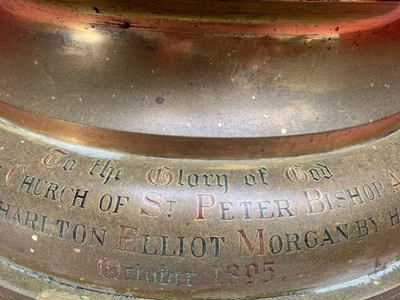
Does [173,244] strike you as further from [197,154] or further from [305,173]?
[305,173]

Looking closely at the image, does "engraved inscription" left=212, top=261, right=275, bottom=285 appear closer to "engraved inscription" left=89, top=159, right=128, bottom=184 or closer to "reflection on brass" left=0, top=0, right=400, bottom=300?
"reflection on brass" left=0, top=0, right=400, bottom=300

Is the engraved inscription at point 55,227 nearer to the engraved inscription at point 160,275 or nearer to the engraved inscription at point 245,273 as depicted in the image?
the engraved inscription at point 160,275

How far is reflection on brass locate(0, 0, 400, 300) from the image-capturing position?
1018 millimetres

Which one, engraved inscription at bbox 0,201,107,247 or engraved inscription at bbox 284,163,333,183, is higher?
engraved inscription at bbox 284,163,333,183

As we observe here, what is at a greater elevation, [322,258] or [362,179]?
[362,179]

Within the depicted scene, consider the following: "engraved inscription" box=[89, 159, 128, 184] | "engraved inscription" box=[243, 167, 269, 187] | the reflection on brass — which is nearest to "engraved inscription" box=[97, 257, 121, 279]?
the reflection on brass

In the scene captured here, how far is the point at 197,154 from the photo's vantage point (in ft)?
3.58

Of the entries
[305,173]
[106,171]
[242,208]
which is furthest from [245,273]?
[106,171]

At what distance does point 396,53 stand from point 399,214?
14.8 inches

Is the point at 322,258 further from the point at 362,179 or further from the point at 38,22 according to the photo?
the point at 38,22

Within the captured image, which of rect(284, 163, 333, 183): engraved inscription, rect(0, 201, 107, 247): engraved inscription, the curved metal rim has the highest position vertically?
the curved metal rim

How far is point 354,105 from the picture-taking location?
1.14 meters

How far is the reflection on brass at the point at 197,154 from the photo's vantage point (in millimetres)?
1018

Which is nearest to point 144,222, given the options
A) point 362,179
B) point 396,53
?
point 362,179
